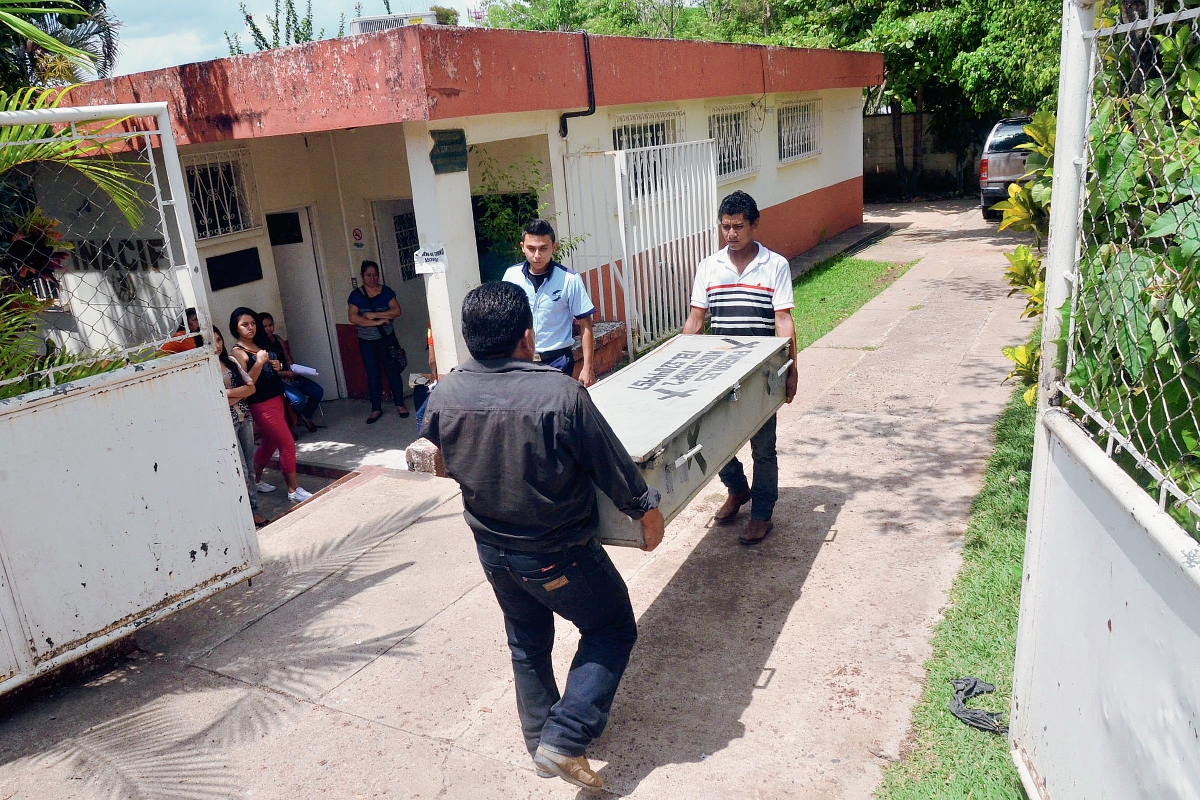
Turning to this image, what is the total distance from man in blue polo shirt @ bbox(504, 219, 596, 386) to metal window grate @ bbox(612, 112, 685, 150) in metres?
4.16

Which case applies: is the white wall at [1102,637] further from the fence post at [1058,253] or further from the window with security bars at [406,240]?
the window with security bars at [406,240]

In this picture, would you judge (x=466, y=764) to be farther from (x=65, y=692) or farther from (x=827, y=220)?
(x=827, y=220)

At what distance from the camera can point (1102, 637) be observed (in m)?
2.26

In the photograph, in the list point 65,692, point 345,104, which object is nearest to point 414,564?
point 65,692

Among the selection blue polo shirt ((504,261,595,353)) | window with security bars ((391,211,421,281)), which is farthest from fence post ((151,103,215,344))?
window with security bars ((391,211,421,281))

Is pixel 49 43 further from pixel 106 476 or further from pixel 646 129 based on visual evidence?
pixel 646 129

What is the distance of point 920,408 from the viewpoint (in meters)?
6.83

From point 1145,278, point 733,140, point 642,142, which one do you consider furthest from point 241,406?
point 733,140

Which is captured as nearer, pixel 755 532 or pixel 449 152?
pixel 755 532

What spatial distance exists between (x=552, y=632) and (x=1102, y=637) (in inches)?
69.2

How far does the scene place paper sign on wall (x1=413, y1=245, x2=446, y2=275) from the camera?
6414 millimetres

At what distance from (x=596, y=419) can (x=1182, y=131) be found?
172 centimetres

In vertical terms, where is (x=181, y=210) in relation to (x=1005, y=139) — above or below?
above

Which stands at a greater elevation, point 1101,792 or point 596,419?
point 596,419
